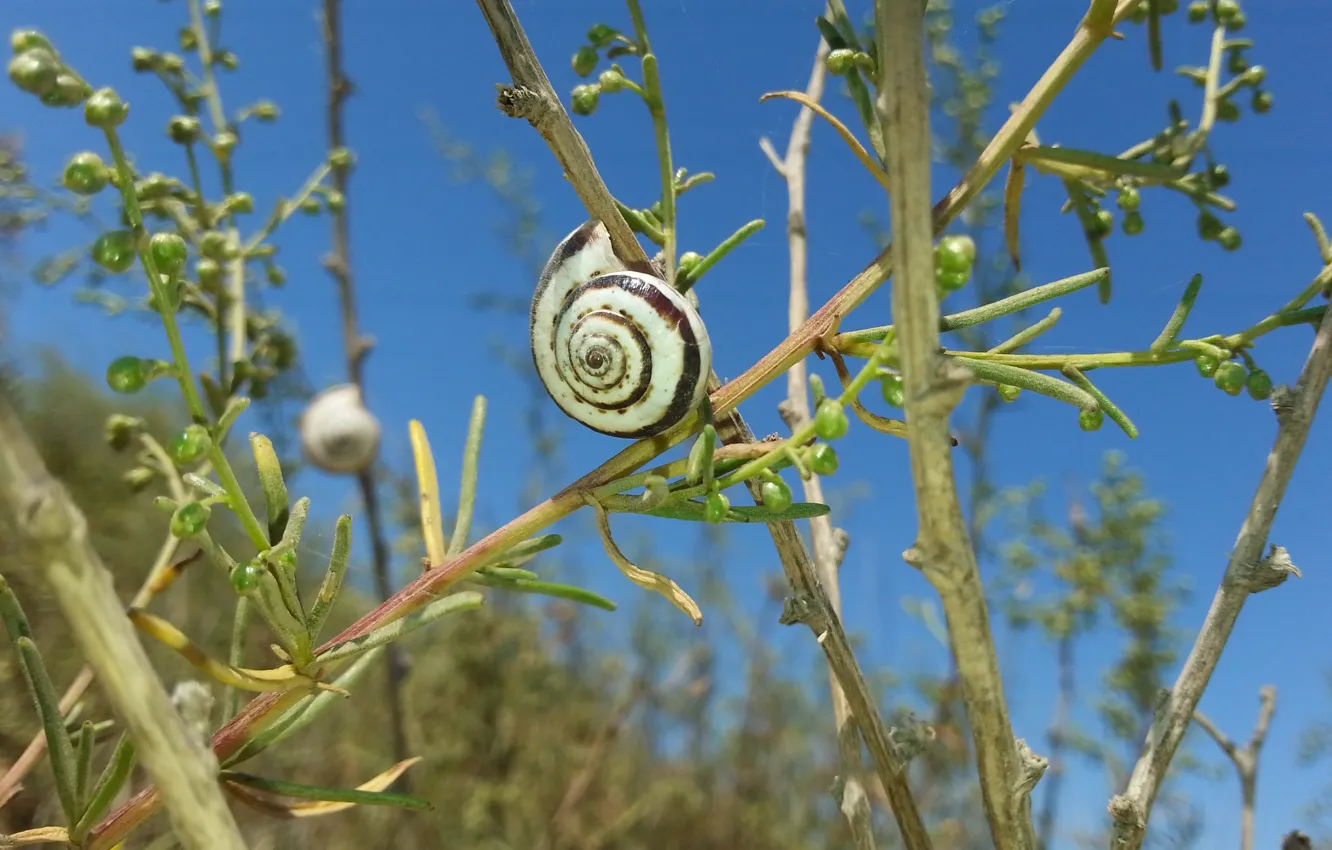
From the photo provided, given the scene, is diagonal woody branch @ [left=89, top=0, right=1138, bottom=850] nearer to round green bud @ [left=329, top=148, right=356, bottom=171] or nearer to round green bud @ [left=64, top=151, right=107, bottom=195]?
round green bud @ [left=64, top=151, right=107, bottom=195]

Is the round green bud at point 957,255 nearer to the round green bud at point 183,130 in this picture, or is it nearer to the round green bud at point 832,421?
the round green bud at point 832,421

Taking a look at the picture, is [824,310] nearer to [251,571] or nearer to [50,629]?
[251,571]

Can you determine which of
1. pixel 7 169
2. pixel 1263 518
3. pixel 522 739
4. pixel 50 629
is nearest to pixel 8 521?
pixel 1263 518

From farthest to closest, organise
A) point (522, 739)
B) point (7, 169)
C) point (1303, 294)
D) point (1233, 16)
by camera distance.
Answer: point (522, 739) < point (7, 169) < point (1233, 16) < point (1303, 294)

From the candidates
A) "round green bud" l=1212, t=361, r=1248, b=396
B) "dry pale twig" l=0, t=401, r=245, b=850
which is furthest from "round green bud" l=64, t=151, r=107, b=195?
"round green bud" l=1212, t=361, r=1248, b=396

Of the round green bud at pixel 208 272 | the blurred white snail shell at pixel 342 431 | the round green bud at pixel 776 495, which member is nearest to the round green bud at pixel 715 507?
the round green bud at pixel 776 495
